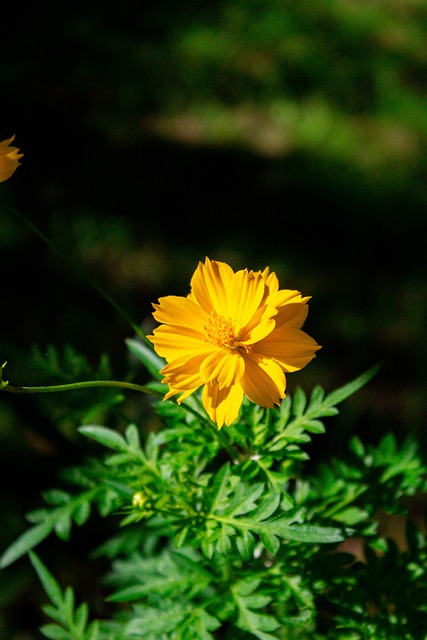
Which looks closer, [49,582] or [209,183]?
[49,582]

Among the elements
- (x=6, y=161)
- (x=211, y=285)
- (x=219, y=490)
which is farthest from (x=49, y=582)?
(x=6, y=161)

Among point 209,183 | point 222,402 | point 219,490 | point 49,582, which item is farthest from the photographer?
point 209,183

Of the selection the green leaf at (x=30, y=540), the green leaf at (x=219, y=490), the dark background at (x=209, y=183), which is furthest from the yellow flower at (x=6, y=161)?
the dark background at (x=209, y=183)

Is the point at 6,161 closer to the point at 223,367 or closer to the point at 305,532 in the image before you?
the point at 223,367

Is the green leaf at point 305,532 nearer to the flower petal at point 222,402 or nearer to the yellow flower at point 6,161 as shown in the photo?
the flower petal at point 222,402

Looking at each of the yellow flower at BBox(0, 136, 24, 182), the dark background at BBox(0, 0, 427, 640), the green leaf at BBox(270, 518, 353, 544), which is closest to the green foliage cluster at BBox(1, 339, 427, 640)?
the green leaf at BBox(270, 518, 353, 544)

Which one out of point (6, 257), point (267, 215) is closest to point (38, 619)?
point (6, 257)

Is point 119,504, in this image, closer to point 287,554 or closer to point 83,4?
point 287,554
